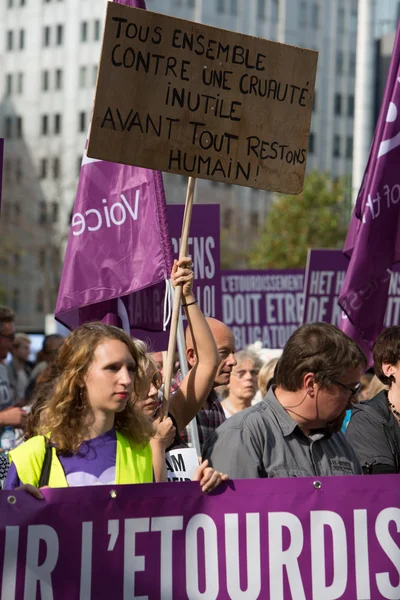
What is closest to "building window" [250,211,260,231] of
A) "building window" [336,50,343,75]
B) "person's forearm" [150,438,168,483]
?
"building window" [336,50,343,75]

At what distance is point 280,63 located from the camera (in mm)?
4938

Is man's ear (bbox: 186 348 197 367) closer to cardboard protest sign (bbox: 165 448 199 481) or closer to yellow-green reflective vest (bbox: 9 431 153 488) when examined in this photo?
cardboard protest sign (bbox: 165 448 199 481)

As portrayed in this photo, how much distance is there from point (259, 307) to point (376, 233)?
15.9ft

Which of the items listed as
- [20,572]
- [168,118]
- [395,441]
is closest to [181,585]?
[20,572]

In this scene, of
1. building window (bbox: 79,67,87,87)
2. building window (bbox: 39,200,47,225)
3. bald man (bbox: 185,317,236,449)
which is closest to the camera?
bald man (bbox: 185,317,236,449)

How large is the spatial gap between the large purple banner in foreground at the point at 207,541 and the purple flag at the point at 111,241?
2164mm

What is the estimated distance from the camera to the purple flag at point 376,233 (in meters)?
6.76

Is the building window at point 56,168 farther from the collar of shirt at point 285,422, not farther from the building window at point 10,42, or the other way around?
the collar of shirt at point 285,422

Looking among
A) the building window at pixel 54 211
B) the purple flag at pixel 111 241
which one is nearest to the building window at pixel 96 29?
the building window at pixel 54 211

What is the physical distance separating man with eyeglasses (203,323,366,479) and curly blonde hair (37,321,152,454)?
0.95ft

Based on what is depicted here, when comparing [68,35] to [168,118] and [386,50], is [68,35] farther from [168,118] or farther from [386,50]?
[168,118]

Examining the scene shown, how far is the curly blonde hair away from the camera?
3.95 meters

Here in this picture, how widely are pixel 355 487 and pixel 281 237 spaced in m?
41.7

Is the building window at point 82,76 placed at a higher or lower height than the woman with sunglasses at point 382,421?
higher
